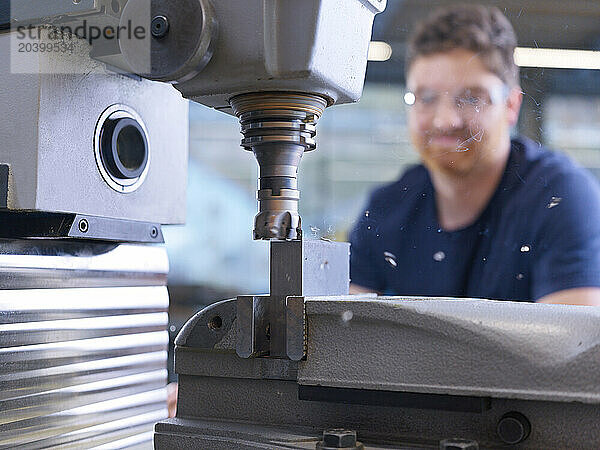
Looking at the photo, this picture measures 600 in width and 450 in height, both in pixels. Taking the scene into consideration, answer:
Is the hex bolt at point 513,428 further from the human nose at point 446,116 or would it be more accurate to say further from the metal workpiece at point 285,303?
the human nose at point 446,116

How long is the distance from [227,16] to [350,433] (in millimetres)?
453

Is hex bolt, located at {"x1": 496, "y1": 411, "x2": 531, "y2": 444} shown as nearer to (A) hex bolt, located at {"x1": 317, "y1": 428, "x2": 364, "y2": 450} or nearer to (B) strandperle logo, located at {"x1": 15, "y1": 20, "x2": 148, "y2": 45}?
(A) hex bolt, located at {"x1": 317, "y1": 428, "x2": 364, "y2": 450}

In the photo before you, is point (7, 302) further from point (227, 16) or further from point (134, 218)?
point (227, 16)

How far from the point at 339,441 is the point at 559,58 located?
70cm

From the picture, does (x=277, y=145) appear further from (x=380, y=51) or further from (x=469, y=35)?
(x=469, y=35)

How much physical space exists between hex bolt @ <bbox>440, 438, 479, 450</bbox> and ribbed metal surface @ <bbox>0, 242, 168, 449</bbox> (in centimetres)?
53

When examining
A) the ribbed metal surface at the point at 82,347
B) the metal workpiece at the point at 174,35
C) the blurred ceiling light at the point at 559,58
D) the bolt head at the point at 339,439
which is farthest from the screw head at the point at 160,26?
the blurred ceiling light at the point at 559,58

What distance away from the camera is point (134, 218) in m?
1.01

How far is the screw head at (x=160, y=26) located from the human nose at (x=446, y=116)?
512 mm

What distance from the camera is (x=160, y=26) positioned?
750mm

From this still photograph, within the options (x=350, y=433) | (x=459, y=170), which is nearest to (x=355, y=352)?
(x=350, y=433)

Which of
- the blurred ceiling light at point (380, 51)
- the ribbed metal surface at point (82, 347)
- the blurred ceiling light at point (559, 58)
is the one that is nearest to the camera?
the ribbed metal surface at point (82, 347)

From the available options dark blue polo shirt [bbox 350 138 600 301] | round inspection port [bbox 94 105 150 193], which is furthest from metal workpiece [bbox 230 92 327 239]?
dark blue polo shirt [bbox 350 138 600 301]

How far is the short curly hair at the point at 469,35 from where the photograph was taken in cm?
112
